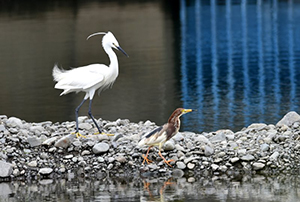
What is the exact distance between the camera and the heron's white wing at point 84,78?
→ 12070 mm

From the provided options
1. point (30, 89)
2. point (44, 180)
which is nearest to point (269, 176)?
point (44, 180)

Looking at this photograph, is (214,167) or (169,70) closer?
(214,167)

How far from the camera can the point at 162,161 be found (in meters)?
11.1

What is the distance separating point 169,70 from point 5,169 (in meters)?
18.8

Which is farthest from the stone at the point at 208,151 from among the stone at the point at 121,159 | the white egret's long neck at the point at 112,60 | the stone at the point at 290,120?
the white egret's long neck at the point at 112,60

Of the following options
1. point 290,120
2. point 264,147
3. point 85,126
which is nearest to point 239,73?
point 290,120

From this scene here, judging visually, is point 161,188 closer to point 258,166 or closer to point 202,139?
point 258,166

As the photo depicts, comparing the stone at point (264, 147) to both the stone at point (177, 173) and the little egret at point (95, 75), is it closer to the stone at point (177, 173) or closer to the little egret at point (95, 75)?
the stone at point (177, 173)

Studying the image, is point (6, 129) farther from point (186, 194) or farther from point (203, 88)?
point (203, 88)

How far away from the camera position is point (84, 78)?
12070 mm

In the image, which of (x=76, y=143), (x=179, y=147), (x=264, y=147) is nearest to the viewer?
(x=264, y=147)

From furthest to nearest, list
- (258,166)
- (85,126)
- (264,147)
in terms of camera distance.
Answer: (85,126) → (264,147) → (258,166)

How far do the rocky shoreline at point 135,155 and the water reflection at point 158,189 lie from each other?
0.33 m

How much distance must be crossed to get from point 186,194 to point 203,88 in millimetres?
13986
